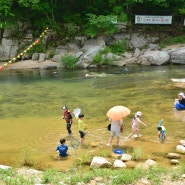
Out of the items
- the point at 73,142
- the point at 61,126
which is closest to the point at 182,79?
the point at 61,126

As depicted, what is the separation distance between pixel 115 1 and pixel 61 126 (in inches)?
877

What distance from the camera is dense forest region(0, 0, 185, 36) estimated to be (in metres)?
29.2

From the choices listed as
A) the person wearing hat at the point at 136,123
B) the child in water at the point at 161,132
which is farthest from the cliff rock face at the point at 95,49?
the child in water at the point at 161,132

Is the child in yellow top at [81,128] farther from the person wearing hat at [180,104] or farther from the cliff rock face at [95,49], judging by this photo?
the cliff rock face at [95,49]

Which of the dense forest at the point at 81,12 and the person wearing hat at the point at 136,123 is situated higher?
the dense forest at the point at 81,12

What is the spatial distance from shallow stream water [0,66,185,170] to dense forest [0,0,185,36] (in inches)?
216

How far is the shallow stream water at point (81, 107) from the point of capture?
34.0ft

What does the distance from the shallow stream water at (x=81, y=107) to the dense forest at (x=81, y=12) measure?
216 inches

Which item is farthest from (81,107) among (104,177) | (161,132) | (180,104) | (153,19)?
(153,19)

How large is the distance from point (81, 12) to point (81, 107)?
778 inches

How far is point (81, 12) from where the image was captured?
33438 mm

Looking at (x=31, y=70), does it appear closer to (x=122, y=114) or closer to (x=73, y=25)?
(x=73, y=25)

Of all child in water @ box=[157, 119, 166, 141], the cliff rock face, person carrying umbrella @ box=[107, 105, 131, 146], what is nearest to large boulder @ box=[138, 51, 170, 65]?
the cliff rock face

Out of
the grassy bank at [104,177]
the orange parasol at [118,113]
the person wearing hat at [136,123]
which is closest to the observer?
the grassy bank at [104,177]
